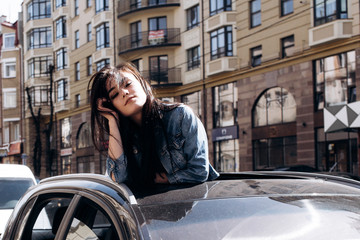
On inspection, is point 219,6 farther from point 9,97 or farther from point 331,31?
point 9,97

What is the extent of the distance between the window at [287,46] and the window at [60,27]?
28208 mm

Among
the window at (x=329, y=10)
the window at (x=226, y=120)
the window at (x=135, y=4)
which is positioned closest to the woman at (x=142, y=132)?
the window at (x=329, y=10)

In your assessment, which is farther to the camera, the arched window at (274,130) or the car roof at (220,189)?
the arched window at (274,130)

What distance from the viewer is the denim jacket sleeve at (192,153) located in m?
2.86

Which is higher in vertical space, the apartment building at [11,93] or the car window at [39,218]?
the apartment building at [11,93]

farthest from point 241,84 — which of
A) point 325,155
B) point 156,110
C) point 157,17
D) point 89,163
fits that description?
point 156,110

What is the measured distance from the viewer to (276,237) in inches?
77.0

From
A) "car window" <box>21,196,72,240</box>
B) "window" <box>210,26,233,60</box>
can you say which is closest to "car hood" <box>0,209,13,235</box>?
"car window" <box>21,196,72,240</box>

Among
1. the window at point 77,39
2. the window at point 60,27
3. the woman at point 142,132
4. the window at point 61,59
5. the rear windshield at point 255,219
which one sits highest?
the window at point 60,27

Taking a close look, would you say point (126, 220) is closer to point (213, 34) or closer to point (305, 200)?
point (305, 200)

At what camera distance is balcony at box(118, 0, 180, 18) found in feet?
120

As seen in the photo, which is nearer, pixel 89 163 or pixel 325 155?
pixel 325 155

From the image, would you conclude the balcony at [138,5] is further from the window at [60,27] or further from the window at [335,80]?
the window at [335,80]

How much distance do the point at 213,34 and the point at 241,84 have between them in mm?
3885
